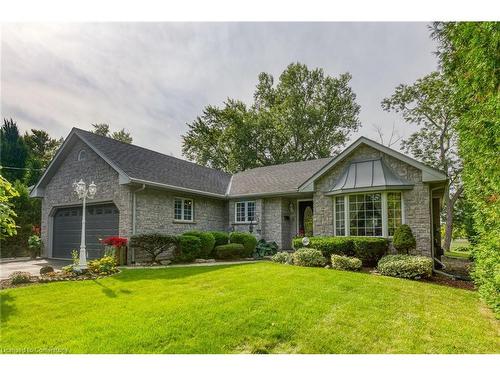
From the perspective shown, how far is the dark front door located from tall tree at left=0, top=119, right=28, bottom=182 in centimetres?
1932

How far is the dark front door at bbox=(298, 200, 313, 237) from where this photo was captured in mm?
15812

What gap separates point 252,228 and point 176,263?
4.80 meters

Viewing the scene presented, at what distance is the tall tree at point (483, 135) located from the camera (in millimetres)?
4707

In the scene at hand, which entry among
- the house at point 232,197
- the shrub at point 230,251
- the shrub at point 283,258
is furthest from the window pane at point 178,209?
the shrub at point 283,258

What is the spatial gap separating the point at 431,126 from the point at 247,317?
20751mm

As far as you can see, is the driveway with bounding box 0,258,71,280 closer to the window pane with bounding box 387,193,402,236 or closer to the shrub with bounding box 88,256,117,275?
the shrub with bounding box 88,256,117,275

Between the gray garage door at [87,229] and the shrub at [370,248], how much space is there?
29.5 feet

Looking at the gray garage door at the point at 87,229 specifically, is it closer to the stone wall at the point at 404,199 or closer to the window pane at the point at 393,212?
the stone wall at the point at 404,199

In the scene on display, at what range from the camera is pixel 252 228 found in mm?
15203

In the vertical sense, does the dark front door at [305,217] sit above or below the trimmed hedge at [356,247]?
above

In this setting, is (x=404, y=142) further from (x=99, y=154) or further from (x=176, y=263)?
(x=99, y=154)

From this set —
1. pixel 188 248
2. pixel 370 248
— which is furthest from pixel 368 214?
pixel 188 248

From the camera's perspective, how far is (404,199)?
10.5m
